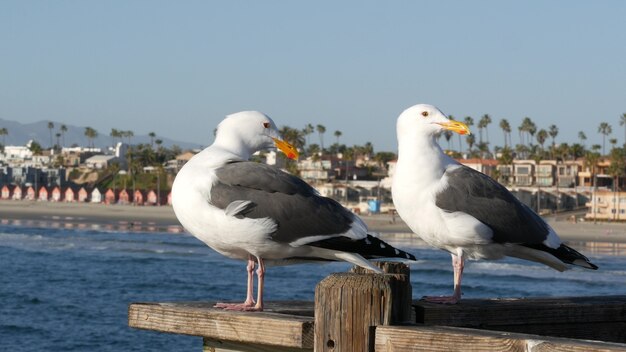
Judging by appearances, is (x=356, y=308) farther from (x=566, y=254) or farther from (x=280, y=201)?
(x=566, y=254)

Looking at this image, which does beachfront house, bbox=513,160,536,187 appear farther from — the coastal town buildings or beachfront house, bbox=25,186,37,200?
beachfront house, bbox=25,186,37,200

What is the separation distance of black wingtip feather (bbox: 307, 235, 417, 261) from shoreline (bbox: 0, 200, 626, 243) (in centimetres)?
8731

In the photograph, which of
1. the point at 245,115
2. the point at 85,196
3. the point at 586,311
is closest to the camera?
the point at 586,311

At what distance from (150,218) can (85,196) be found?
151 feet

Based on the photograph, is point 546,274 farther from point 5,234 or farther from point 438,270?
point 5,234

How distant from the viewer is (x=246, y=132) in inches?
254

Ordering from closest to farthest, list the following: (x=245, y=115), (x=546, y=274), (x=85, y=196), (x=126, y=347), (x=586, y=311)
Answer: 1. (x=586, y=311)
2. (x=245, y=115)
3. (x=126, y=347)
4. (x=546, y=274)
5. (x=85, y=196)

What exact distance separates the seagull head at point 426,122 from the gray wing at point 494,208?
272 mm

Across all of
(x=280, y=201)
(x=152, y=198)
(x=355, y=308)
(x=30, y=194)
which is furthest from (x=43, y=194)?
(x=355, y=308)

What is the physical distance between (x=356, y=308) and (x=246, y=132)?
249 centimetres

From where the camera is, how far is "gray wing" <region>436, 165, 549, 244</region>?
722cm

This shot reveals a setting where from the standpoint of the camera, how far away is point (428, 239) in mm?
7273

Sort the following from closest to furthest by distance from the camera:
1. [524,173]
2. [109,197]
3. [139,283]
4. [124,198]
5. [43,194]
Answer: [139,283] → [524,173] → [124,198] → [109,197] → [43,194]

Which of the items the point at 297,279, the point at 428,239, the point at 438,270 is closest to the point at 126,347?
the point at 297,279
